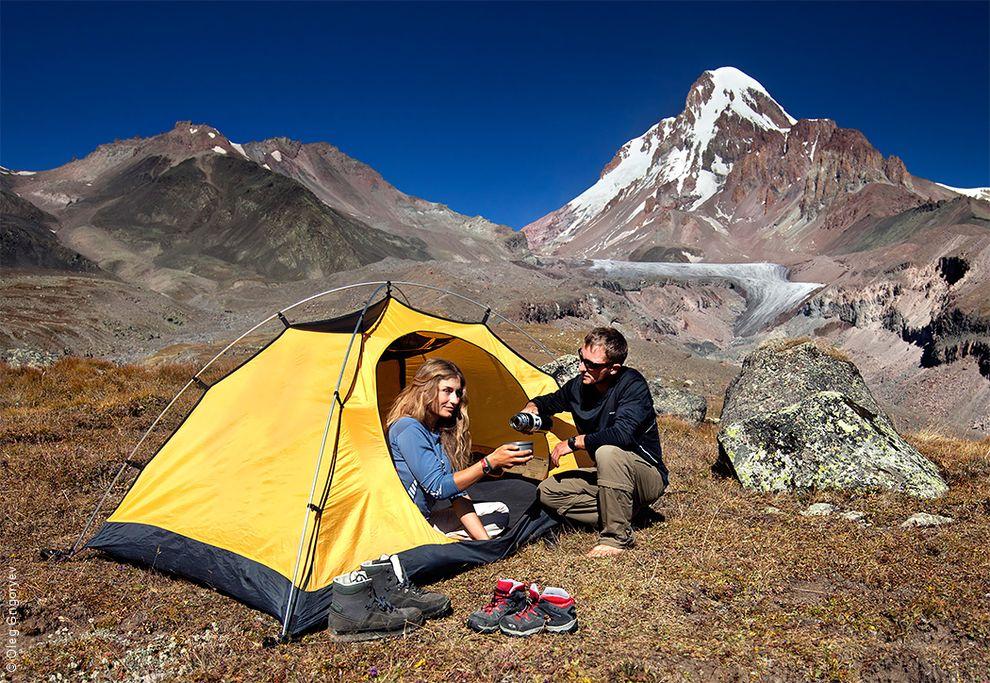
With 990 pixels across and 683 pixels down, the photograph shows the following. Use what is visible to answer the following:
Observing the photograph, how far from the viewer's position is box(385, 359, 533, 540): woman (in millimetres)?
4803

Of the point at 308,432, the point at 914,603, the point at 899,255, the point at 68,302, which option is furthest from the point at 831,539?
the point at 899,255

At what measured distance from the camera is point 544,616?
3867mm

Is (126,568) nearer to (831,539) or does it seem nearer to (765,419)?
(831,539)

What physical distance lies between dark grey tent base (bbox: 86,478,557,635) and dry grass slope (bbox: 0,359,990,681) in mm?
108

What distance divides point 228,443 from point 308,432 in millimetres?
824

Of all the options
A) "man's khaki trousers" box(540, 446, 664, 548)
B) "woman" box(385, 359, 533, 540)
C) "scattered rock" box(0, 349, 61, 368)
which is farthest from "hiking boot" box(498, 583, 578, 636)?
"scattered rock" box(0, 349, 61, 368)

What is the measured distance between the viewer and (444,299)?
3381cm

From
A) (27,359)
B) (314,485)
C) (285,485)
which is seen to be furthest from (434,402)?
(27,359)

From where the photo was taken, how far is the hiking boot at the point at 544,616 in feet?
12.4

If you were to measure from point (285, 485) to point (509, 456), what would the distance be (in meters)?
1.85

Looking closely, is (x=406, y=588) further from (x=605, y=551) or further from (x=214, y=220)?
(x=214, y=220)

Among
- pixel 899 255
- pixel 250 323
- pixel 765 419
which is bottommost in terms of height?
pixel 765 419

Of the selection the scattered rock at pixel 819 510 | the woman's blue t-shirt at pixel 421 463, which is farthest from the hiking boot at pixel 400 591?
the scattered rock at pixel 819 510

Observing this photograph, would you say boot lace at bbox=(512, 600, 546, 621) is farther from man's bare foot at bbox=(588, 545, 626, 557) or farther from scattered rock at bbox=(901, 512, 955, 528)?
scattered rock at bbox=(901, 512, 955, 528)
